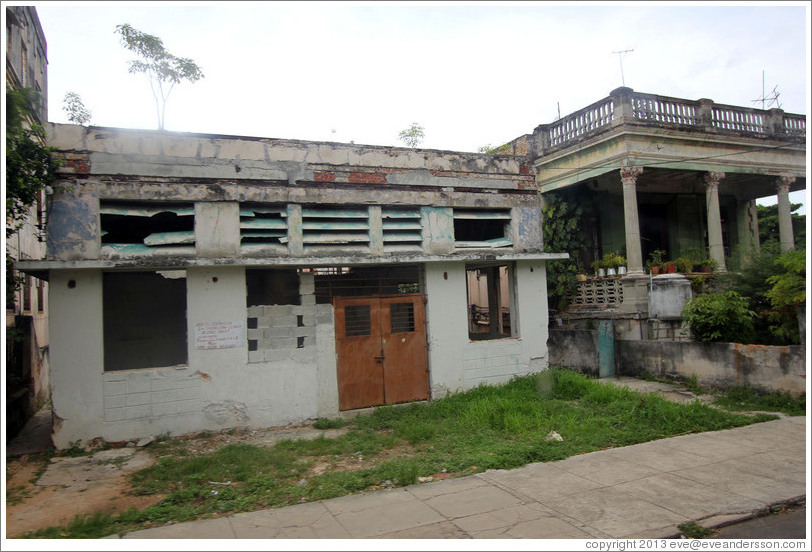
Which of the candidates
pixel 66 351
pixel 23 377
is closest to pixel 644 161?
pixel 66 351

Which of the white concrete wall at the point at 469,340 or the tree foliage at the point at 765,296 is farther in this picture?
the white concrete wall at the point at 469,340

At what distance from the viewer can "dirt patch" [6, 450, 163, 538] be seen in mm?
5266

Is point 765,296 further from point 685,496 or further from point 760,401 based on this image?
point 685,496

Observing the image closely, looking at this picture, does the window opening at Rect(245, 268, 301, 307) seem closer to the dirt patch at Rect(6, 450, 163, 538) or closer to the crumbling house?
the crumbling house

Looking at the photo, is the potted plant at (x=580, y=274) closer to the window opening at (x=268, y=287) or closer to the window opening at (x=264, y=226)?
the window opening at (x=268, y=287)

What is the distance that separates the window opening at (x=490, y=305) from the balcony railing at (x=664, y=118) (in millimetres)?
4491

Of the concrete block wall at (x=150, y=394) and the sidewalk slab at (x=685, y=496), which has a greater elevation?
the concrete block wall at (x=150, y=394)

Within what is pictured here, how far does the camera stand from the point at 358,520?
4.87 m

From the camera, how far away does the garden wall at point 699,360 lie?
9023mm

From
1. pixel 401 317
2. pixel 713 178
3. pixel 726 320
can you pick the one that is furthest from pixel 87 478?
pixel 713 178

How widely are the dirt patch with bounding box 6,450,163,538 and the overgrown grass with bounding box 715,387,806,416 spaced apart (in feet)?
29.7

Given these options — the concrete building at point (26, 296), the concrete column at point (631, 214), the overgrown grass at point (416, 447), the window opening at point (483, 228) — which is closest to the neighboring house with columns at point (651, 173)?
the concrete column at point (631, 214)

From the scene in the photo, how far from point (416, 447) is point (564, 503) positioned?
99.6 inches

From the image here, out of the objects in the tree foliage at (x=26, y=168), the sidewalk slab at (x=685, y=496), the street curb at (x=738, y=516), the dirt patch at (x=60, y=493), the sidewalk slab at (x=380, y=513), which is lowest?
the street curb at (x=738, y=516)
